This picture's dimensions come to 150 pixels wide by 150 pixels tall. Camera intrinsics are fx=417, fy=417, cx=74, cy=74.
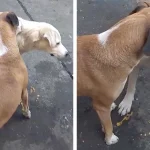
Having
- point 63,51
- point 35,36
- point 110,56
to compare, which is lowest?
point 63,51

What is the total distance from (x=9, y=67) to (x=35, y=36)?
237 mm

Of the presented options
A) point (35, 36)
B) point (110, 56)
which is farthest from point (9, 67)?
point (110, 56)

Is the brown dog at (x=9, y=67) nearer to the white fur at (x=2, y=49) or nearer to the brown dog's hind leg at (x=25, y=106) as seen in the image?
the white fur at (x=2, y=49)

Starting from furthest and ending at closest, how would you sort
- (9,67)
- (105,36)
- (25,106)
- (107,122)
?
(25,106) → (107,122) → (9,67) → (105,36)

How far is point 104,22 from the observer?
1.70 meters

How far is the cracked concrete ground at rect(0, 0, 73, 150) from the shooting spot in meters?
1.78

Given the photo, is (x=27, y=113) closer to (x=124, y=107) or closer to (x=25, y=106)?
(x=25, y=106)

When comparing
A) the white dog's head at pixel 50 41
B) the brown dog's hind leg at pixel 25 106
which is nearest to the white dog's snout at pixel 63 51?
the white dog's head at pixel 50 41

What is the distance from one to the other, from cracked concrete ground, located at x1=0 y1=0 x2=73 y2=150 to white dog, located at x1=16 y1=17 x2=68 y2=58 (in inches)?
5.0

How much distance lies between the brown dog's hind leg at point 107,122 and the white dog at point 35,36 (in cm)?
35

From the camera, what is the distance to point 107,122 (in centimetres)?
165

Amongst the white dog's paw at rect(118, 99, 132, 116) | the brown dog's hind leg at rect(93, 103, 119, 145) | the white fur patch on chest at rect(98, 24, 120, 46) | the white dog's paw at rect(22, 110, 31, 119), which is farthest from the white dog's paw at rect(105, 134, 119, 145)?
the white fur patch on chest at rect(98, 24, 120, 46)

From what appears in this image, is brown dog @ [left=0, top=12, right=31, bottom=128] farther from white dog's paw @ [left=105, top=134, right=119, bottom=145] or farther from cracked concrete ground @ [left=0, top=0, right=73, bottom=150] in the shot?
white dog's paw @ [left=105, top=134, right=119, bottom=145]

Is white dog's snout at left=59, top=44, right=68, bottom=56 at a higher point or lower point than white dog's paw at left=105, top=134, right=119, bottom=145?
higher
